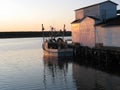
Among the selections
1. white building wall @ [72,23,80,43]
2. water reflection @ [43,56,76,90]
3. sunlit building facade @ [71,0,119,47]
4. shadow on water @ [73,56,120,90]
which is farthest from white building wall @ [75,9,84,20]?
water reflection @ [43,56,76,90]

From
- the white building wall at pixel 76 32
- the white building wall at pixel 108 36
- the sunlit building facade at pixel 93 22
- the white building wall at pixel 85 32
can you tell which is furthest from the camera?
the white building wall at pixel 76 32

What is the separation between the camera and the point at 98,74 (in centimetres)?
3894

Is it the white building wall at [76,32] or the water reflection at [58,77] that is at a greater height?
the white building wall at [76,32]

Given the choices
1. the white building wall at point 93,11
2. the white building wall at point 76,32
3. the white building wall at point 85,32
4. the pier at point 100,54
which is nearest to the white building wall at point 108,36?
the pier at point 100,54

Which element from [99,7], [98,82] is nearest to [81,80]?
[98,82]

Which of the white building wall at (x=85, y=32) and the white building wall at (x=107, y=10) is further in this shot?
the white building wall at (x=107, y=10)

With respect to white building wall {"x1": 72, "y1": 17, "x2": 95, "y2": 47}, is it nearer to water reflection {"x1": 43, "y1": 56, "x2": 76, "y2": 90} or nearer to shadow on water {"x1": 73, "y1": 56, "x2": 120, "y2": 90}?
shadow on water {"x1": 73, "y1": 56, "x2": 120, "y2": 90}

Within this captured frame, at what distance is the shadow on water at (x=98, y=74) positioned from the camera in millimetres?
31562

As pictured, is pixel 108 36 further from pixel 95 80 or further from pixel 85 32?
pixel 95 80

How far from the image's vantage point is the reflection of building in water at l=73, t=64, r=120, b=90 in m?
31.0

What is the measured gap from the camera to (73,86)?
31.8 metres

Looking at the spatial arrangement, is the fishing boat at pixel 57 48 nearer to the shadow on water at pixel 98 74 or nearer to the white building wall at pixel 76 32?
the white building wall at pixel 76 32

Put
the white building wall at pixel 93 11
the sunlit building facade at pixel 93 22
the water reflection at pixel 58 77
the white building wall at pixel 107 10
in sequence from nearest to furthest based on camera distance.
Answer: the water reflection at pixel 58 77 < the sunlit building facade at pixel 93 22 < the white building wall at pixel 107 10 < the white building wall at pixel 93 11

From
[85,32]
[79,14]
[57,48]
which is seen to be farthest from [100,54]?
[57,48]
